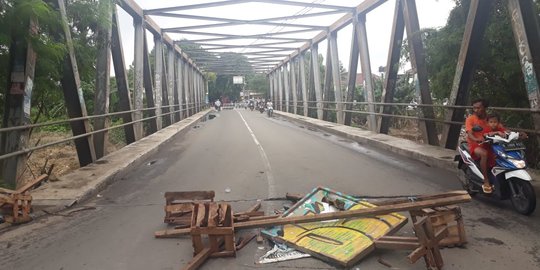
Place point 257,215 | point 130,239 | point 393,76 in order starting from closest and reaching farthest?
point 130,239
point 257,215
point 393,76

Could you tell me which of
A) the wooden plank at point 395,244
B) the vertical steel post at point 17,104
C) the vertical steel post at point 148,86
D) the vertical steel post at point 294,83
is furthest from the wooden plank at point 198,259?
the vertical steel post at point 294,83

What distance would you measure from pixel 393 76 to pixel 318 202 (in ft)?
31.9

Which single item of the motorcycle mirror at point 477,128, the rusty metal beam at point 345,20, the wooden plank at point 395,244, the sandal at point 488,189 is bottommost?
the wooden plank at point 395,244

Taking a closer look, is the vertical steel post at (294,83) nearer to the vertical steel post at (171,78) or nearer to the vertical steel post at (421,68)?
the vertical steel post at (171,78)

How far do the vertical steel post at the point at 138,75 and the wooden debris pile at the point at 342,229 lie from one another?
410 inches

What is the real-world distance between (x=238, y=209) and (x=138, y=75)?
1142 cm

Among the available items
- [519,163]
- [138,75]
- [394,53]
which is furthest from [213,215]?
[138,75]

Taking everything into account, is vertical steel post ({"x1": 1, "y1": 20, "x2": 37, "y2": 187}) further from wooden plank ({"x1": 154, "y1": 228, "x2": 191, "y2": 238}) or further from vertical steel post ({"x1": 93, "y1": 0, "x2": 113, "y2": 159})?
wooden plank ({"x1": 154, "y1": 228, "x2": 191, "y2": 238})

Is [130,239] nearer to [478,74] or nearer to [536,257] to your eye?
[536,257]

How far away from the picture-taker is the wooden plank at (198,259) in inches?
143

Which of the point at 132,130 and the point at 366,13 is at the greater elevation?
the point at 366,13

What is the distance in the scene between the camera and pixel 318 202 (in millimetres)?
4984

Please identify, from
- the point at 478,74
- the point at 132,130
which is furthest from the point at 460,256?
the point at 132,130

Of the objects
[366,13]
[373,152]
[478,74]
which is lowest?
[373,152]
